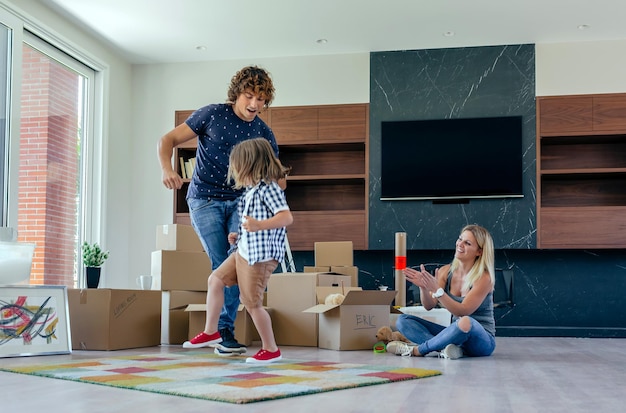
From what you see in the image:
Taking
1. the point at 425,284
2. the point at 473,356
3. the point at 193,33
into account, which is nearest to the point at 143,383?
the point at 425,284

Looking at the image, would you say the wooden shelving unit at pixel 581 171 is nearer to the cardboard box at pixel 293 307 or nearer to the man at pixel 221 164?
the cardboard box at pixel 293 307

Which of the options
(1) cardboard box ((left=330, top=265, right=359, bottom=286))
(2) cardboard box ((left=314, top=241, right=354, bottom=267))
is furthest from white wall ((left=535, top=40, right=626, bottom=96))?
(1) cardboard box ((left=330, top=265, right=359, bottom=286))

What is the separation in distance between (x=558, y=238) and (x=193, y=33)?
3136 mm

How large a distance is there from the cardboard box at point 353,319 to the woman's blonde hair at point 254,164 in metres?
1.16

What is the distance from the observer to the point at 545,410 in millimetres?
1794

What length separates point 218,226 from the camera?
9.86 ft

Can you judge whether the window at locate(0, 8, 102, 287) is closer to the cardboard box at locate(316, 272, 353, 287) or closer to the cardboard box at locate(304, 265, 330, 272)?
the cardboard box at locate(304, 265, 330, 272)

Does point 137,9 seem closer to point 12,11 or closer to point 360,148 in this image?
point 12,11

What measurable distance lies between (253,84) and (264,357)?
3.50 ft

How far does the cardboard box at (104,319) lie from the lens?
360cm

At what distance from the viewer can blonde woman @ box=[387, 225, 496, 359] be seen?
3166 mm

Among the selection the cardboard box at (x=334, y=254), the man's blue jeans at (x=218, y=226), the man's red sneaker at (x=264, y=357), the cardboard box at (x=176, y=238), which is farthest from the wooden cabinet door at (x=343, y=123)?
the man's red sneaker at (x=264, y=357)

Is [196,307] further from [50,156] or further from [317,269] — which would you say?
[50,156]

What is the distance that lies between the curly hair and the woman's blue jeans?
47.6 inches
